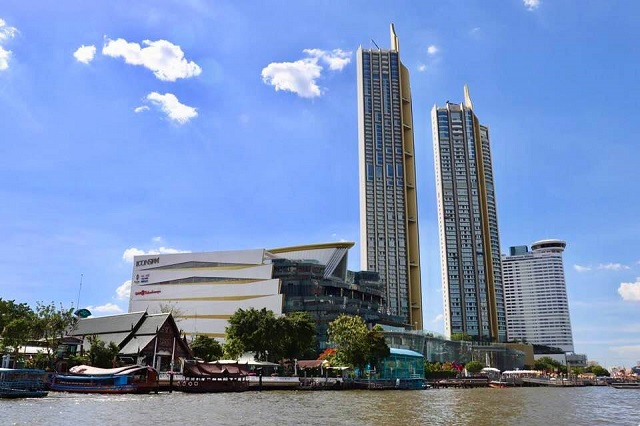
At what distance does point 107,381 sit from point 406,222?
429ft

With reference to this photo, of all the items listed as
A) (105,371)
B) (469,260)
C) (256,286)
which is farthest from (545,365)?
(105,371)

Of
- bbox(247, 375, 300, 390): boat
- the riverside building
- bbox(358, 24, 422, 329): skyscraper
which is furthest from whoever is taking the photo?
bbox(358, 24, 422, 329): skyscraper

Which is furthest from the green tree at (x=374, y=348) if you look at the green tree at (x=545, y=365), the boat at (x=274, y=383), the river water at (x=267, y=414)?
the green tree at (x=545, y=365)

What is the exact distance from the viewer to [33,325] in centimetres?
7725

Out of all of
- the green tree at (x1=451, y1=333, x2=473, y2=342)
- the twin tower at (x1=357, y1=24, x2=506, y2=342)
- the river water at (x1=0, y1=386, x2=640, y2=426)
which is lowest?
the river water at (x1=0, y1=386, x2=640, y2=426)

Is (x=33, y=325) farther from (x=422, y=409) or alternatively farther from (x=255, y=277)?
(x=255, y=277)

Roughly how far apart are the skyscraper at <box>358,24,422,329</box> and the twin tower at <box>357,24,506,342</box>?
0.32 m

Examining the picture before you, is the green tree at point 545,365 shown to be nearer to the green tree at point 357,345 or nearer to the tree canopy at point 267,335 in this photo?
the green tree at point 357,345

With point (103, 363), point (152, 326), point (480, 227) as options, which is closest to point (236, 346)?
point (152, 326)

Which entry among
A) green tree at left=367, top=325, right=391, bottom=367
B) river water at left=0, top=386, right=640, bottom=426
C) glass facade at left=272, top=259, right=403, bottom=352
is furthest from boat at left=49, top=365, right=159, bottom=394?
glass facade at left=272, top=259, right=403, bottom=352

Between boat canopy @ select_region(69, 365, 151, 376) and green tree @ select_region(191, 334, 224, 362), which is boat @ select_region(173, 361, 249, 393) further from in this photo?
green tree @ select_region(191, 334, 224, 362)

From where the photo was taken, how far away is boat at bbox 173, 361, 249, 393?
64.4 meters

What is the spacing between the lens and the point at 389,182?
18125 cm

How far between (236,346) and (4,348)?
109 feet
